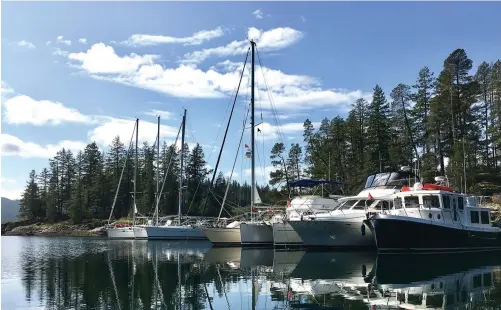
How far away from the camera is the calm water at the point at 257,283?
45.8ft

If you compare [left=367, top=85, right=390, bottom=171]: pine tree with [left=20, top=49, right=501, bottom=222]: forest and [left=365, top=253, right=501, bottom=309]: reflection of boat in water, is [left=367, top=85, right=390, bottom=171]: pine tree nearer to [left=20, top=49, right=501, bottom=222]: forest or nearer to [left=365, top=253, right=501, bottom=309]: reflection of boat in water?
[left=20, top=49, right=501, bottom=222]: forest

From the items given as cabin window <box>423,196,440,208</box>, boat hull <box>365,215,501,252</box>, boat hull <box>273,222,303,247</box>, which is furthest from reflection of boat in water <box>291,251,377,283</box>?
cabin window <box>423,196,440,208</box>

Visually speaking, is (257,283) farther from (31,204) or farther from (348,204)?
(31,204)

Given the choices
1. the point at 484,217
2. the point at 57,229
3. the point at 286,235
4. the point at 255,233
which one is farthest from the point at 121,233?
the point at 484,217

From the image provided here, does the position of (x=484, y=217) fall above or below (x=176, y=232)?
above

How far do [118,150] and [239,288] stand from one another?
85.1 m

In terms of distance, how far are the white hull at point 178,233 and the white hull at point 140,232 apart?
7.25ft

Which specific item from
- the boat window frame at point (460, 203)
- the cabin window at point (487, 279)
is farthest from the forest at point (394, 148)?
the cabin window at point (487, 279)

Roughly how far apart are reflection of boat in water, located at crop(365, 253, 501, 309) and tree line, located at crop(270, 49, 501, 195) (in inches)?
977

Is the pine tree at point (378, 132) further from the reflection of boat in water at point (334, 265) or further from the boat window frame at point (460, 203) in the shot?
the reflection of boat in water at point (334, 265)

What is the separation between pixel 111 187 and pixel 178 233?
44113 millimetres

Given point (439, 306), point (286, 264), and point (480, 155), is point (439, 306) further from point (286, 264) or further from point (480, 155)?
point (480, 155)

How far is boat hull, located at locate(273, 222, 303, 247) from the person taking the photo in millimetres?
32344

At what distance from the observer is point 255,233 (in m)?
34.6
